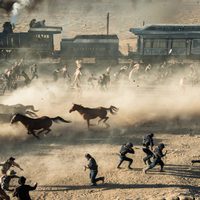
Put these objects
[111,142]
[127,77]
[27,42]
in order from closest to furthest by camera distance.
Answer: [111,142]
[127,77]
[27,42]

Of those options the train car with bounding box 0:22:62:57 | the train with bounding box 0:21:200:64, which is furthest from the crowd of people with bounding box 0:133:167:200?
the train car with bounding box 0:22:62:57

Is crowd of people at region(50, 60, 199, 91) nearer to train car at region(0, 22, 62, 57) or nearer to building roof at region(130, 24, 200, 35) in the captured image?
building roof at region(130, 24, 200, 35)

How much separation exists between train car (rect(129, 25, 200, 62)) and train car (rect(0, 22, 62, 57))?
908cm

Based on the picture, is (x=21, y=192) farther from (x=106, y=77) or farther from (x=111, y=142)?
(x=106, y=77)

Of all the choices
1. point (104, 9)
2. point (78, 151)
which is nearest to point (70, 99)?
point (78, 151)

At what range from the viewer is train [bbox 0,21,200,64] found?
39.4 meters

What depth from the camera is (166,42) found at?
131ft

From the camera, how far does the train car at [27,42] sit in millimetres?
40031

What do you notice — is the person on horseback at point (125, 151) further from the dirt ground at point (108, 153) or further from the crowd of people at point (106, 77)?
the crowd of people at point (106, 77)

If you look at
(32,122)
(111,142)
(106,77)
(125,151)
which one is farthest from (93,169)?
(106,77)

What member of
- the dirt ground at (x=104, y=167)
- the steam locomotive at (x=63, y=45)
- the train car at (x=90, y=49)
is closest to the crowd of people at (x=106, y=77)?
the train car at (x=90, y=49)

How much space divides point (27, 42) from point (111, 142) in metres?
26.1

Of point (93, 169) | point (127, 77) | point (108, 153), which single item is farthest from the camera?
point (127, 77)

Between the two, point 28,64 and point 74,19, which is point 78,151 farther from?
point 74,19
